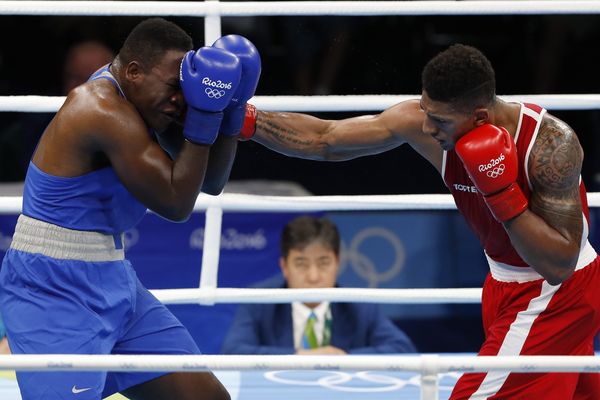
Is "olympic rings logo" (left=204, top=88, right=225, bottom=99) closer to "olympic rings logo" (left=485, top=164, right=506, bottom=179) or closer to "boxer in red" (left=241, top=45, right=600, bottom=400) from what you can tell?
"boxer in red" (left=241, top=45, right=600, bottom=400)

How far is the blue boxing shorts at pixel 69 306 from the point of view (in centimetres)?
219

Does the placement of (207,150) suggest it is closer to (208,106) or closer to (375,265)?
(208,106)

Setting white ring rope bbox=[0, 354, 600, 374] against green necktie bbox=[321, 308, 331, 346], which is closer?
white ring rope bbox=[0, 354, 600, 374]

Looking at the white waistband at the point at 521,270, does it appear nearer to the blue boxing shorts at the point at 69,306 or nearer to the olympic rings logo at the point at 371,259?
the blue boxing shorts at the point at 69,306

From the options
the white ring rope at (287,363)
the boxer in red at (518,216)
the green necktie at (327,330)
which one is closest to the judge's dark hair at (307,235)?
the green necktie at (327,330)

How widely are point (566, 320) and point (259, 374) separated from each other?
1095 mm

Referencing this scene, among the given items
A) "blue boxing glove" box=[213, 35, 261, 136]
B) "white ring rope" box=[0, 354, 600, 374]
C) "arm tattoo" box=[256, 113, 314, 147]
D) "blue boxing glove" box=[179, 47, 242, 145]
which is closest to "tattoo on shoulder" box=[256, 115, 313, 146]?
"arm tattoo" box=[256, 113, 314, 147]

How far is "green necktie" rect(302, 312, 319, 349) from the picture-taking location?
3809 mm

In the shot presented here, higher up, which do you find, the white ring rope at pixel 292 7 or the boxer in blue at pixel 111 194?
the white ring rope at pixel 292 7

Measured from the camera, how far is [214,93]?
2.21 metres

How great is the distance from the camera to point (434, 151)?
2586 mm

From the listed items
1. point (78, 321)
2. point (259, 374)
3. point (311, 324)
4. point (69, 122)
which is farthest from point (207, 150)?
point (311, 324)

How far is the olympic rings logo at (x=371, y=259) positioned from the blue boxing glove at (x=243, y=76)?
2098mm

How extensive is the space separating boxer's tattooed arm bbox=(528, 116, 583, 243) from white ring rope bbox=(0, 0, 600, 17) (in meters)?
0.75
